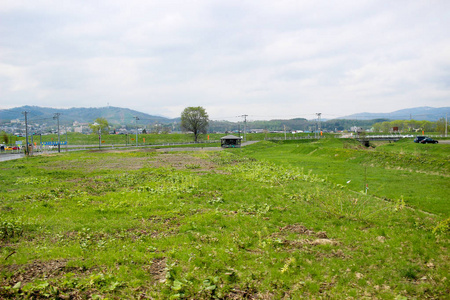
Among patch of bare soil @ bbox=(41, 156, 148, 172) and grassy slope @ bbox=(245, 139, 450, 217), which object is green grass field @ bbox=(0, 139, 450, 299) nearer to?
grassy slope @ bbox=(245, 139, 450, 217)

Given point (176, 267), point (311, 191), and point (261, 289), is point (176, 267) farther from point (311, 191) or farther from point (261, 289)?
point (311, 191)

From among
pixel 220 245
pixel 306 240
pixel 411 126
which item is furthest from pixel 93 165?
pixel 411 126

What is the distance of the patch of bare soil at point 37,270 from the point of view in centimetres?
675

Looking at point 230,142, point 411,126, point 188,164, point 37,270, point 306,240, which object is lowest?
point 306,240

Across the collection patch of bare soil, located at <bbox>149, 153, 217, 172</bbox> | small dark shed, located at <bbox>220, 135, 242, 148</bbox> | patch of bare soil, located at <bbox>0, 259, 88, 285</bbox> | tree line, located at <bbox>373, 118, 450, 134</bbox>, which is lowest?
patch of bare soil, located at <bbox>0, 259, 88, 285</bbox>

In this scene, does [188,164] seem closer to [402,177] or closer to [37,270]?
[402,177]

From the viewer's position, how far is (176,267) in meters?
7.42

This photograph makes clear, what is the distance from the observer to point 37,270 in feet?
23.5

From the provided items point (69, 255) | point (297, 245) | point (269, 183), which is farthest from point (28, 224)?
point (269, 183)

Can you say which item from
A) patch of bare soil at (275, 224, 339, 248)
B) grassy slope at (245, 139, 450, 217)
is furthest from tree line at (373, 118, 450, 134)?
patch of bare soil at (275, 224, 339, 248)

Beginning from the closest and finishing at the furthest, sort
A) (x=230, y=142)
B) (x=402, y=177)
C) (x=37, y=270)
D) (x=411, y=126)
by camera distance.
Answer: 1. (x=37, y=270)
2. (x=402, y=177)
3. (x=230, y=142)
4. (x=411, y=126)

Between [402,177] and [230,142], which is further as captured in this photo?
[230,142]

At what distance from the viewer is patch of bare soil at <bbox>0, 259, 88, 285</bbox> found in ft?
22.1

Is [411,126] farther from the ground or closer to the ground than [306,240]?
farther from the ground
